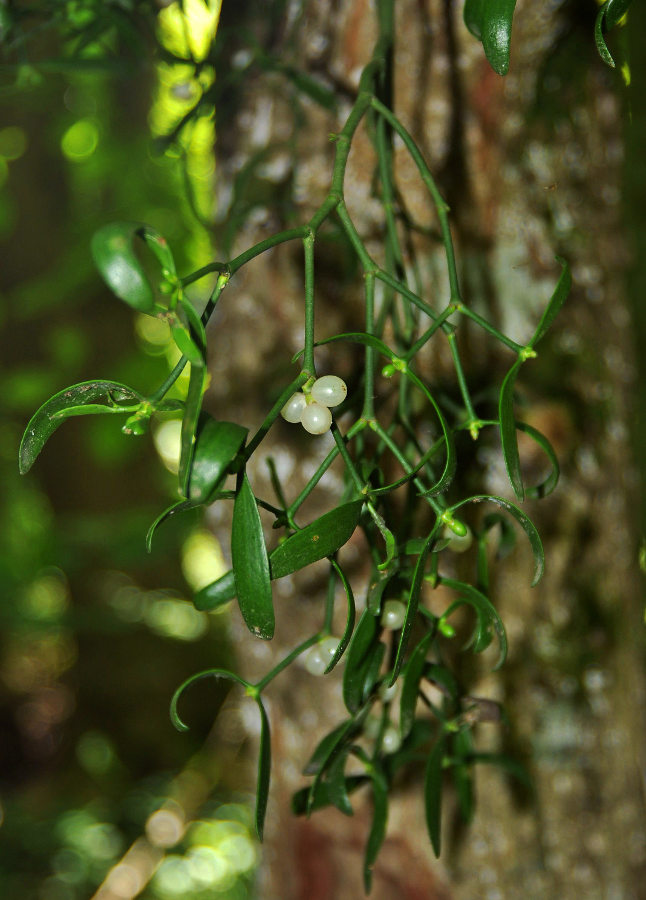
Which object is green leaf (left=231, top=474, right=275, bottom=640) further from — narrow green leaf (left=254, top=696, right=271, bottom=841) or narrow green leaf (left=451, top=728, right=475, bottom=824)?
narrow green leaf (left=451, top=728, right=475, bottom=824)

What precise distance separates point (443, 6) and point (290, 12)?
0.15 metres

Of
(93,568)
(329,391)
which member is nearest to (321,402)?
(329,391)

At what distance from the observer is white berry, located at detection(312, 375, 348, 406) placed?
318mm

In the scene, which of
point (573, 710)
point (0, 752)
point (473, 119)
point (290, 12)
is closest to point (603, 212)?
point (473, 119)

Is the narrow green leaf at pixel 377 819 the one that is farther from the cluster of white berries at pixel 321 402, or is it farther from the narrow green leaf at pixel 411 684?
the cluster of white berries at pixel 321 402

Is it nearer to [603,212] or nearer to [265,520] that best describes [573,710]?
[265,520]

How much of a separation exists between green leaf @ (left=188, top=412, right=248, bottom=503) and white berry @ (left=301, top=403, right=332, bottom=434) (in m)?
0.07

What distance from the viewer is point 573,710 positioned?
65 centimetres

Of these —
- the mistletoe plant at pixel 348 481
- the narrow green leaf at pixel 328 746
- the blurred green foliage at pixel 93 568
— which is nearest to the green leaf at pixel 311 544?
the mistletoe plant at pixel 348 481

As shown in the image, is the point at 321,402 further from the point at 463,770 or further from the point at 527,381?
the point at 527,381

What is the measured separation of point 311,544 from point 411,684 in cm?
9

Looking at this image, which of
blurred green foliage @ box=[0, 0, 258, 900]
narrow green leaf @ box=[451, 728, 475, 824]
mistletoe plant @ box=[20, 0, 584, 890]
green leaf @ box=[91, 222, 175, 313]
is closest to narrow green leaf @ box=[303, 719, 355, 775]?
mistletoe plant @ box=[20, 0, 584, 890]

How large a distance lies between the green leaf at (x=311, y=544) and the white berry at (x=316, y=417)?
0.05m

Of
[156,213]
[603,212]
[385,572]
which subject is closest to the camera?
[385,572]
